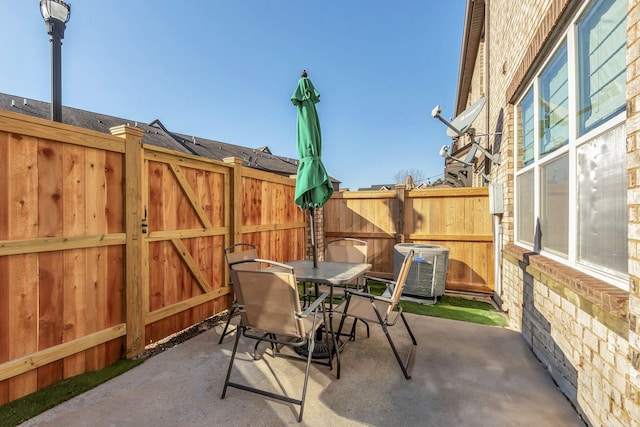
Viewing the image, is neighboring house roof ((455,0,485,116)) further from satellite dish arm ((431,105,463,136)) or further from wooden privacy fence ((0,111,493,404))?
wooden privacy fence ((0,111,493,404))

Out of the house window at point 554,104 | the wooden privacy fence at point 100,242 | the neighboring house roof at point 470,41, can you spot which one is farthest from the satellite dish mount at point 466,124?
the neighboring house roof at point 470,41

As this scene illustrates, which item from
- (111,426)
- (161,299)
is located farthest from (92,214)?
(111,426)

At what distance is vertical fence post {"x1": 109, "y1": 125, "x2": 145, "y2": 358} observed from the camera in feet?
→ 9.30

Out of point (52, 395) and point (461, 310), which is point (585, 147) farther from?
point (52, 395)

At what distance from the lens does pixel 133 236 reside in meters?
2.88

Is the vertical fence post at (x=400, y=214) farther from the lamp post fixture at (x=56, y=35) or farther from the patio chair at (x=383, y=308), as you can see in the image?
the lamp post fixture at (x=56, y=35)

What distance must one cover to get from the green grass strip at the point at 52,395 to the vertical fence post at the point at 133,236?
267 millimetres

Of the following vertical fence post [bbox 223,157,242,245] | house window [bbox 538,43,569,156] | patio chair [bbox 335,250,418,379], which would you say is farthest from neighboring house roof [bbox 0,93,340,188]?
house window [bbox 538,43,569,156]

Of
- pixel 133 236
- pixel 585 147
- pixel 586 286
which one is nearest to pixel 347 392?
pixel 586 286

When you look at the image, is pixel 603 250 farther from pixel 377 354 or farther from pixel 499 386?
pixel 377 354

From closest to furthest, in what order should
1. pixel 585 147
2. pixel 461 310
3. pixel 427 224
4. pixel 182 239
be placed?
pixel 585 147, pixel 182 239, pixel 461 310, pixel 427 224

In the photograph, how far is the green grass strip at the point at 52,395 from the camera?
2035 mm

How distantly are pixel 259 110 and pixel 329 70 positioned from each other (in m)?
4.67

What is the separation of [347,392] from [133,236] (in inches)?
100
